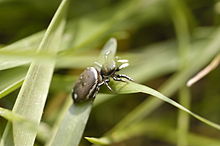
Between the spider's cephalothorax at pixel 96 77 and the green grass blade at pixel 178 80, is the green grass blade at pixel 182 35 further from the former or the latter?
the spider's cephalothorax at pixel 96 77

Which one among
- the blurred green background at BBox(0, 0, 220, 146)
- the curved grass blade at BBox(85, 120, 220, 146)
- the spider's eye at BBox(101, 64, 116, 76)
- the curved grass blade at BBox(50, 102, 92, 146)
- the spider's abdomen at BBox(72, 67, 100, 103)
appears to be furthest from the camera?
the blurred green background at BBox(0, 0, 220, 146)

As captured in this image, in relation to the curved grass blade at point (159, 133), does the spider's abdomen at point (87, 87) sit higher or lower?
higher

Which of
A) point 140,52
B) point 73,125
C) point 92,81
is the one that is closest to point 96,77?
point 92,81

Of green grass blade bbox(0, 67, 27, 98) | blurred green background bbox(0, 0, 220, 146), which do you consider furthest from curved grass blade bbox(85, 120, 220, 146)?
green grass blade bbox(0, 67, 27, 98)

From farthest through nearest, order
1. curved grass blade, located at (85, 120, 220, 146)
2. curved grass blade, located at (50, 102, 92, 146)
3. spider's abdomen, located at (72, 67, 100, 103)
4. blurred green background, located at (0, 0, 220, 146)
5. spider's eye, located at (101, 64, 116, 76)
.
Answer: blurred green background, located at (0, 0, 220, 146) < curved grass blade, located at (85, 120, 220, 146) < spider's eye, located at (101, 64, 116, 76) < spider's abdomen, located at (72, 67, 100, 103) < curved grass blade, located at (50, 102, 92, 146)

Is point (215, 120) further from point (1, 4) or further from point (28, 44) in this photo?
point (1, 4)

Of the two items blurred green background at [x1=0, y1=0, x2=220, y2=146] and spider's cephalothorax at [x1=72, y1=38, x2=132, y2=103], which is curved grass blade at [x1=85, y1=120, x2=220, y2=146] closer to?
blurred green background at [x1=0, y1=0, x2=220, y2=146]

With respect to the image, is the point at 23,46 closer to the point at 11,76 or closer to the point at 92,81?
the point at 11,76

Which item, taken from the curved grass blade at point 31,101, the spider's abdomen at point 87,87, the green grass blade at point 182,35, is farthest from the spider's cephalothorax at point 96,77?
the green grass blade at point 182,35
